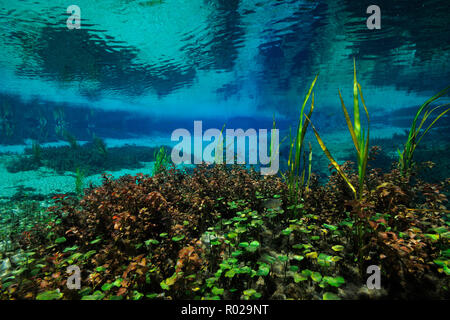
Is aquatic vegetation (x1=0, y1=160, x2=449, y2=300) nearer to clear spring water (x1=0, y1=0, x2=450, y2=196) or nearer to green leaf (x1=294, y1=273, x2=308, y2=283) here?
green leaf (x1=294, y1=273, x2=308, y2=283)

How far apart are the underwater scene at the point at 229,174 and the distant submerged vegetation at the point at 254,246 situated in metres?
0.03

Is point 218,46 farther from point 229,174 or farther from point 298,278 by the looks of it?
point 298,278

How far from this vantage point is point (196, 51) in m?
17.8

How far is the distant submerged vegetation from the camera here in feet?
6.69

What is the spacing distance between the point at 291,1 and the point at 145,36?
11.6 meters

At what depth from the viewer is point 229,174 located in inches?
225

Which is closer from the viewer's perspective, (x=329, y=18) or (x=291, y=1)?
(x=291, y=1)

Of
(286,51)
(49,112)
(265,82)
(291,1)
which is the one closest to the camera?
(291,1)

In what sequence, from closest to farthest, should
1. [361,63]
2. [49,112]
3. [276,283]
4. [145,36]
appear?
[276,283] < [145,36] < [361,63] < [49,112]

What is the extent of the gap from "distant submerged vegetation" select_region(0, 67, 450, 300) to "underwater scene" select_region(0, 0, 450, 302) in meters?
0.03

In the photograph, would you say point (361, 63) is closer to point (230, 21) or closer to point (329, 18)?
point (329, 18)

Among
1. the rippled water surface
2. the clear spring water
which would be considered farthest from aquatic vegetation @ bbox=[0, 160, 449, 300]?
the rippled water surface

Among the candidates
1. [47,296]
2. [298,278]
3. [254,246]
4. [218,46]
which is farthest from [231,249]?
[218,46]
